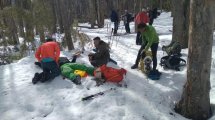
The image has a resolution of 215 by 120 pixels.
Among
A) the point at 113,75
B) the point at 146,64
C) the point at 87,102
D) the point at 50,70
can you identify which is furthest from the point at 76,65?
the point at 146,64

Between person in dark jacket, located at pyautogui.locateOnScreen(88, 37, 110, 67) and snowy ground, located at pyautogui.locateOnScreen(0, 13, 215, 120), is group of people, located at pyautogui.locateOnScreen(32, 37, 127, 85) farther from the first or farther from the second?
person in dark jacket, located at pyautogui.locateOnScreen(88, 37, 110, 67)

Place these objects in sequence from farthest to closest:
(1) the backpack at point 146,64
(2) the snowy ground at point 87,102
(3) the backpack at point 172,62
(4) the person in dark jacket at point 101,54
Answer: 1. (3) the backpack at point 172,62
2. (4) the person in dark jacket at point 101,54
3. (1) the backpack at point 146,64
4. (2) the snowy ground at point 87,102

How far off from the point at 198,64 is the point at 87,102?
2619 millimetres

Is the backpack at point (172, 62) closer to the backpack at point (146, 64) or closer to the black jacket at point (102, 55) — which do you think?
the backpack at point (146, 64)

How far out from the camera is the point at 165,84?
28.5ft

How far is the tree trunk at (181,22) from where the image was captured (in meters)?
12.6

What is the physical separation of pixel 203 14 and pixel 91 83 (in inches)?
133

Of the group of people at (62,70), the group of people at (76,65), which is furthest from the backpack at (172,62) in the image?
the group of people at (62,70)

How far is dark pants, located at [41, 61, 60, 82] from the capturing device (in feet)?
28.1

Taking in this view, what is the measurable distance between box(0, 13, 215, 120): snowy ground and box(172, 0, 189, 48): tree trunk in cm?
316

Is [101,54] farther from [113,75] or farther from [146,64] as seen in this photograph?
[113,75]

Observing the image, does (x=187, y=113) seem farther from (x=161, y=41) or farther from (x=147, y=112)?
(x=161, y=41)

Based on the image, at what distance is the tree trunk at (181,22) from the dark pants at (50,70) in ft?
19.2

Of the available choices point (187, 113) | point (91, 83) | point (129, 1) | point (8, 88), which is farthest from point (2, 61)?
point (129, 1)
